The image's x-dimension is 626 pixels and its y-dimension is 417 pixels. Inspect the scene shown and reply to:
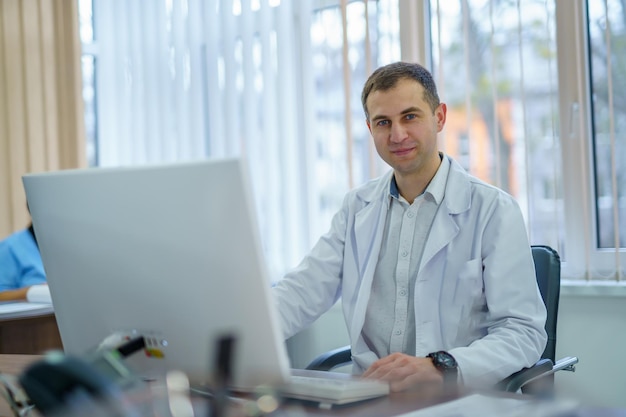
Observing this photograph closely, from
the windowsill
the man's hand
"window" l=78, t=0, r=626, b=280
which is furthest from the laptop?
"window" l=78, t=0, r=626, b=280

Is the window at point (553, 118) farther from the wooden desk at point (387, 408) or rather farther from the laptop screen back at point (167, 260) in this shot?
the laptop screen back at point (167, 260)

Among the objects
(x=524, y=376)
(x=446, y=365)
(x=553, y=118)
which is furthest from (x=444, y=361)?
(x=553, y=118)

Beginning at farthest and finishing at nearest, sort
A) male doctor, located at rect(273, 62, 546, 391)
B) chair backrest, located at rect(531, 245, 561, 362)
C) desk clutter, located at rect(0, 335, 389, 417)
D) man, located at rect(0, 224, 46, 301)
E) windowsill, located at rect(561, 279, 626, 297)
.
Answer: man, located at rect(0, 224, 46, 301) → windowsill, located at rect(561, 279, 626, 297) → chair backrest, located at rect(531, 245, 561, 362) → male doctor, located at rect(273, 62, 546, 391) → desk clutter, located at rect(0, 335, 389, 417)

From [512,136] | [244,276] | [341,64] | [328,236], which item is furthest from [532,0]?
[244,276]

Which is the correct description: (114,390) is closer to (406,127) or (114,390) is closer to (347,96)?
(406,127)

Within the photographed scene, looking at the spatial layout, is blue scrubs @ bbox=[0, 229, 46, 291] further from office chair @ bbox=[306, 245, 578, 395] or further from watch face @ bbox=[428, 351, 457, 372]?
watch face @ bbox=[428, 351, 457, 372]

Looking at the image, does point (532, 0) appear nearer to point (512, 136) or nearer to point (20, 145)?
point (512, 136)

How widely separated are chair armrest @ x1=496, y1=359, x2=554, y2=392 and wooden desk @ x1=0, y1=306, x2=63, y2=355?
1494 mm

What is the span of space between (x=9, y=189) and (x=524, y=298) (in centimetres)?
→ 303

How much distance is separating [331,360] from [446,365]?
498 mm

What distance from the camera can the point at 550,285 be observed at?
1.82 meters

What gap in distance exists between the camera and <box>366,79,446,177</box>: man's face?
185 centimetres

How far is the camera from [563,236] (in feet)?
8.75

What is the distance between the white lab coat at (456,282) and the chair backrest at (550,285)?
154 millimetres
